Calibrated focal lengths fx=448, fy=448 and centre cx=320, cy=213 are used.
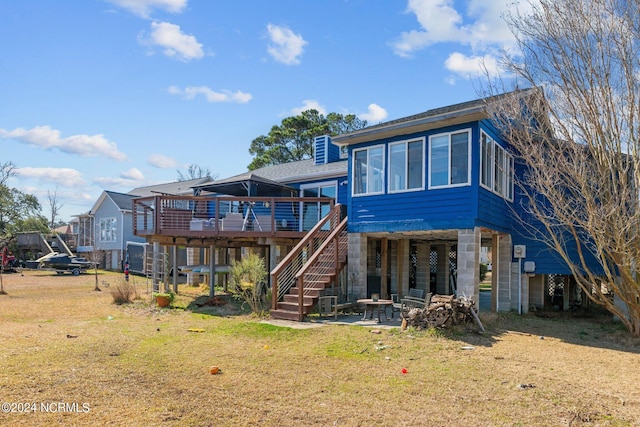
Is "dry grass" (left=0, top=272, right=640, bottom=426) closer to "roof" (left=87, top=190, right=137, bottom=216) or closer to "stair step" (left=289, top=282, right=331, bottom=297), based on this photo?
"stair step" (left=289, top=282, right=331, bottom=297)

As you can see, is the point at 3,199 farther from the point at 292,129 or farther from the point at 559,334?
the point at 559,334

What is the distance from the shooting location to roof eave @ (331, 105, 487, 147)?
10469 millimetres

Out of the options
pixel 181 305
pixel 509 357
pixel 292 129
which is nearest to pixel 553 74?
pixel 509 357

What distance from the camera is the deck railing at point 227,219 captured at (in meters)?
14.2

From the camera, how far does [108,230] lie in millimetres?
34719

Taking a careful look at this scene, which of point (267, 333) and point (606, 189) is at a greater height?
point (606, 189)

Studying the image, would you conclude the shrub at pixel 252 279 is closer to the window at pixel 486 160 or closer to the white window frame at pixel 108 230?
the window at pixel 486 160

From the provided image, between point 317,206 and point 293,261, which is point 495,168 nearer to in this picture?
point 293,261

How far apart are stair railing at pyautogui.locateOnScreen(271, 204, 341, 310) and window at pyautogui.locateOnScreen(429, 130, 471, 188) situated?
3.65m

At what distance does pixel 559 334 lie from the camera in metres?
10.1

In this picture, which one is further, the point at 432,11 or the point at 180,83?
the point at 180,83

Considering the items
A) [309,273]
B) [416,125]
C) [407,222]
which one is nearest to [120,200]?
[309,273]

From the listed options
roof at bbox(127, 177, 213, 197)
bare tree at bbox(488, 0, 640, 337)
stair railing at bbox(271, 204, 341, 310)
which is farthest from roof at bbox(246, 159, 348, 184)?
roof at bbox(127, 177, 213, 197)

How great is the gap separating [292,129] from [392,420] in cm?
3411
